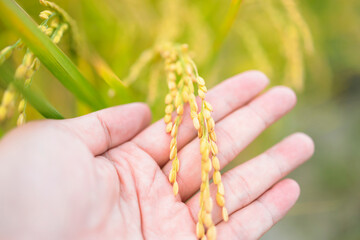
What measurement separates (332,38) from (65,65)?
221 cm

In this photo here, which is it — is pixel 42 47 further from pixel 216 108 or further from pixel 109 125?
pixel 216 108

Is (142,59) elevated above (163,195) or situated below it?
above

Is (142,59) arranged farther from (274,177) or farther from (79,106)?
(274,177)

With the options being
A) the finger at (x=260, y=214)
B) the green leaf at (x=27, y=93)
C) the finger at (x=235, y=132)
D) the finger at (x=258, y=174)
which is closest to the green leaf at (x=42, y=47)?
the green leaf at (x=27, y=93)

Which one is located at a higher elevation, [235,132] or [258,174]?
[235,132]

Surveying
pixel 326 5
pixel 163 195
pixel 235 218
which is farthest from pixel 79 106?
pixel 326 5

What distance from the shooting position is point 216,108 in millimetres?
1379

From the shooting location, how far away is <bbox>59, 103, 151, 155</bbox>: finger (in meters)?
1.09

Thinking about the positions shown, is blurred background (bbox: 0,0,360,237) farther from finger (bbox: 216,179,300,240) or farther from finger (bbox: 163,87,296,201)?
finger (bbox: 216,179,300,240)

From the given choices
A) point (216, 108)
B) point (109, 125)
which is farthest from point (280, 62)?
point (109, 125)

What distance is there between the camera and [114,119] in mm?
1200

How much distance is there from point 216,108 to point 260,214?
486mm

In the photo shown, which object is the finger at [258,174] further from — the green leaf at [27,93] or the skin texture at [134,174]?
the green leaf at [27,93]

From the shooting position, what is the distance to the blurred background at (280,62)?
63.2 inches
